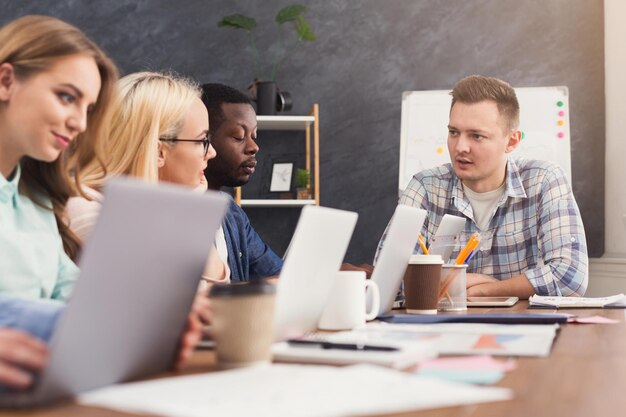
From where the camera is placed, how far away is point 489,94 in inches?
112

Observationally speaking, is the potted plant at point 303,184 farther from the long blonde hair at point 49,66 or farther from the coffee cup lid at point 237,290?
the coffee cup lid at point 237,290

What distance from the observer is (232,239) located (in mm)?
2684

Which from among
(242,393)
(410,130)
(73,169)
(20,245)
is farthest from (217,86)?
(242,393)

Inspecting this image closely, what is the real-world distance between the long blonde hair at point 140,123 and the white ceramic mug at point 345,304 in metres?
0.71

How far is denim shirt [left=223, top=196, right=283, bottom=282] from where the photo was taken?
266cm

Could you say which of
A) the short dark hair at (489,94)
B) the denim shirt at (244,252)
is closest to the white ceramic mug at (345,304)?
the denim shirt at (244,252)

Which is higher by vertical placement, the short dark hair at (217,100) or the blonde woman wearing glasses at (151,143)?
the short dark hair at (217,100)

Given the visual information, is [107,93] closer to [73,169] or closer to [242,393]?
[73,169]

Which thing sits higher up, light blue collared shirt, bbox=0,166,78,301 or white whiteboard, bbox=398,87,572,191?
white whiteboard, bbox=398,87,572,191

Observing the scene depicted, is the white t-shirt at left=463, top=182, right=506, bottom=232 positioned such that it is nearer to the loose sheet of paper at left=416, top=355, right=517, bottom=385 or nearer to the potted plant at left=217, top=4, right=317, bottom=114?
the potted plant at left=217, top=4, right=317, bottom=114

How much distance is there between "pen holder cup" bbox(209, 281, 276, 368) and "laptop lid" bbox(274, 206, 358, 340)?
10 cm

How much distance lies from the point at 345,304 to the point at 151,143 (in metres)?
0.84

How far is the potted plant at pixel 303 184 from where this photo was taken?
4.16 metres

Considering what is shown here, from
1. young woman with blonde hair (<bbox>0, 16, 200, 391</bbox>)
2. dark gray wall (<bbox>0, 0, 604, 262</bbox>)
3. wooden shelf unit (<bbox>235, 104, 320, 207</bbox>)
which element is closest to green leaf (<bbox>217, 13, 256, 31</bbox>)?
dark gray wall (<bbox>0, 0, 604, 262</bbox>)
